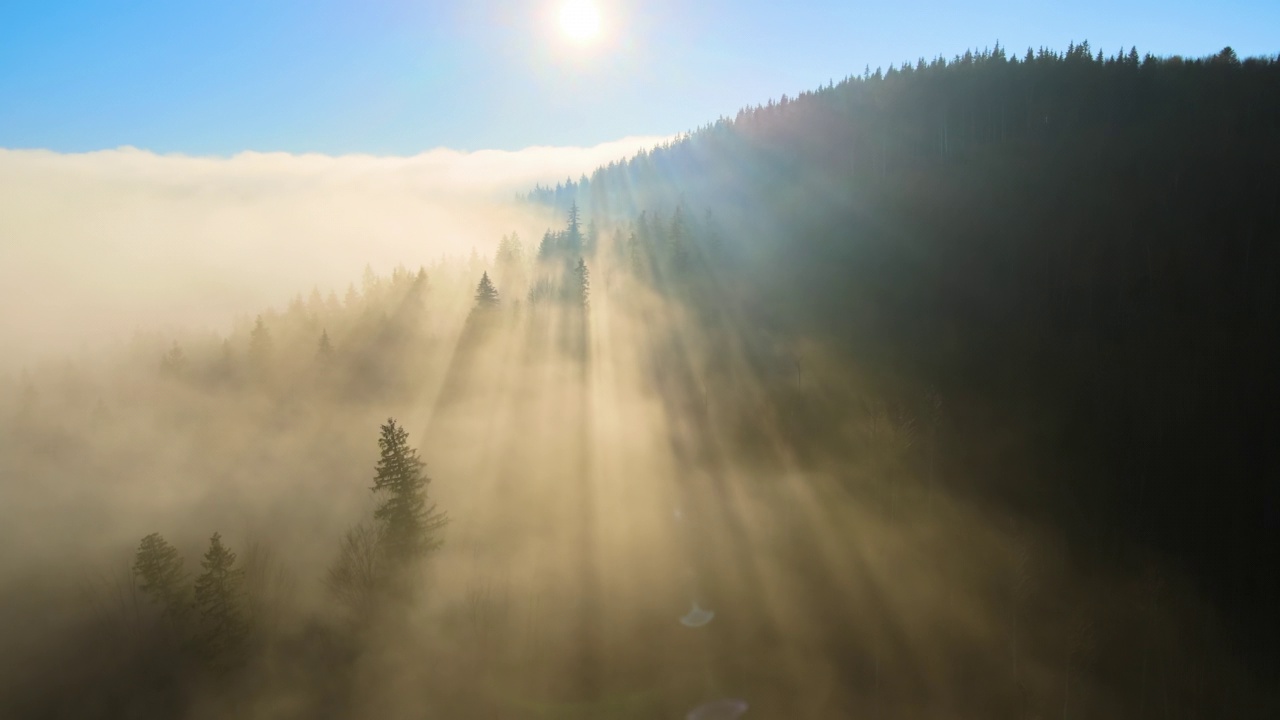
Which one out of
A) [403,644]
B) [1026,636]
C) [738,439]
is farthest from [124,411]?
[1026,636]

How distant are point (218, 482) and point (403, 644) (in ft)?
111

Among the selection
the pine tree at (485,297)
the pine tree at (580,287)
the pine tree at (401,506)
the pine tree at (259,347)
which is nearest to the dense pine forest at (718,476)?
the pine tree at (401,506)

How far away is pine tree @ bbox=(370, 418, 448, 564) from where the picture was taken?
41.3m

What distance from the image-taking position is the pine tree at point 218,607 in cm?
3900

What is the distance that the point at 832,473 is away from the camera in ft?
214

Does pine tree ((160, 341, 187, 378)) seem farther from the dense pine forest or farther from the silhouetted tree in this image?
the silhouetted tree

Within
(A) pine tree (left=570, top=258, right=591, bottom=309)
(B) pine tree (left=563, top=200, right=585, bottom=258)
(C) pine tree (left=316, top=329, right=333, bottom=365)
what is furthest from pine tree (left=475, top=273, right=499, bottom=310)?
(C) pine tree (left=316, top=329, right=333, bottom=365)

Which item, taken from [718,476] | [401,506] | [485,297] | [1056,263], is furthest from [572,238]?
[1056,263]

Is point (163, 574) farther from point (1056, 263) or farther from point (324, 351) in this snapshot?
point (1056, 263)

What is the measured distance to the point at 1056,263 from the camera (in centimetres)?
9088

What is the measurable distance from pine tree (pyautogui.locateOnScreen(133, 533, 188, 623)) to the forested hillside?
70018 mm

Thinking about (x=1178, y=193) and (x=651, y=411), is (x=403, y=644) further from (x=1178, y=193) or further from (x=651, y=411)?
(x=1178, y=193)

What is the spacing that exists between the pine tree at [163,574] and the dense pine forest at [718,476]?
11.9 inches

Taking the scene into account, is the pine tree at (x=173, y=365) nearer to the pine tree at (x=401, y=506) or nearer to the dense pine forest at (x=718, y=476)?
the dense pine forest at (x=718, y=476)
